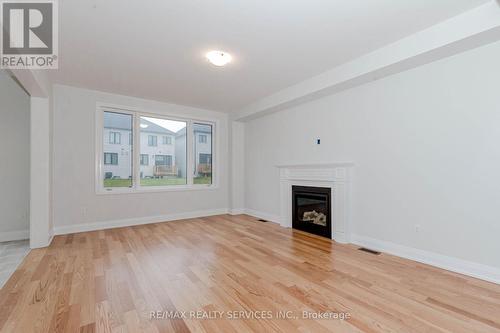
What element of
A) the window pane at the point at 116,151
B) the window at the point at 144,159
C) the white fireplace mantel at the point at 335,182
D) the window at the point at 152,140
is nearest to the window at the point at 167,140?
the window at the point at 152,140

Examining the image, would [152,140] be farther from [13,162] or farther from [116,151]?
[13,162]

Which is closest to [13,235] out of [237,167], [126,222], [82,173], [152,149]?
[82,173]

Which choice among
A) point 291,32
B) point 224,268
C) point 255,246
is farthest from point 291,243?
point 291,32

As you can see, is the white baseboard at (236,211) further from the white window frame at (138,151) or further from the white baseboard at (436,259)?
the white baseboard at (436,259)

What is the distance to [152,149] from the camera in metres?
5.31

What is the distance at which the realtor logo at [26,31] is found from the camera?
218 cm

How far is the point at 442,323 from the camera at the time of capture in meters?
1.75

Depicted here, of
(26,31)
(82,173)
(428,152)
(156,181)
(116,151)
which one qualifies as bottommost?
(156,181)

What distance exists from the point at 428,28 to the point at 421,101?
84cm

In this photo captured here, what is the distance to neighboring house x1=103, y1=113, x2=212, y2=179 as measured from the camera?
15.9 ft

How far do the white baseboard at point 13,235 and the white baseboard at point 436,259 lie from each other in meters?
5.61

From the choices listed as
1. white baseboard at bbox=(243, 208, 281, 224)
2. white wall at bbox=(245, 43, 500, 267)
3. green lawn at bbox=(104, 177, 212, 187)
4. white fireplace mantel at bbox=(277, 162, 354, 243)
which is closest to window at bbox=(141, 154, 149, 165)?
green lawn at bbox=(104, 177, 212, 187)

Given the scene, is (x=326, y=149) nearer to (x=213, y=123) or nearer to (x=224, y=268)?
(x=224, y=268)

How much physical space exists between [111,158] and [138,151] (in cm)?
53
